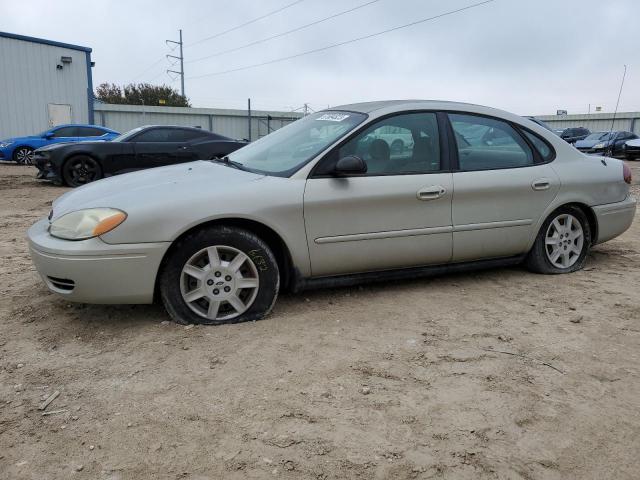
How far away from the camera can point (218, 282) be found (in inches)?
135

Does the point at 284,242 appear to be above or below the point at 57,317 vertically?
above

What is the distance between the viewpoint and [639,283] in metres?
4.46

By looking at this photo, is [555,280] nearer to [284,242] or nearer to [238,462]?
[284,242]

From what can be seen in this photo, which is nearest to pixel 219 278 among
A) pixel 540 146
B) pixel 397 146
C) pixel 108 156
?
pixel 397 146

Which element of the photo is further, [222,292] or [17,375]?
[222,292]

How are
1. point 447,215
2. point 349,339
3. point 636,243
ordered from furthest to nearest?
point 636,243 < point 447,215 < point 349,339

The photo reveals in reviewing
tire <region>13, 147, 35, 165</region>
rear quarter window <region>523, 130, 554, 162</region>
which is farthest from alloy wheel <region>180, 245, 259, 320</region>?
tire <region>13, 147, 35, 165</region>

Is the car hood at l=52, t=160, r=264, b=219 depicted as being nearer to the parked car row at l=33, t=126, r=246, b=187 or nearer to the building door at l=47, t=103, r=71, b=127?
the parked car row at l=33, t=126, r=246, b=187

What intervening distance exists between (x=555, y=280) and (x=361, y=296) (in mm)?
1683

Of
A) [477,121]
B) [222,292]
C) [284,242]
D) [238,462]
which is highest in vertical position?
[477,121]

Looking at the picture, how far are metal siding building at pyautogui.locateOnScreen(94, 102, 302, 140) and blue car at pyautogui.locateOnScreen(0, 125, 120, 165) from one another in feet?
31.3

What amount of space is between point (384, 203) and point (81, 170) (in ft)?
26.8

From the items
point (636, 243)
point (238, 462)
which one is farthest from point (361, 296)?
point (636, 243)

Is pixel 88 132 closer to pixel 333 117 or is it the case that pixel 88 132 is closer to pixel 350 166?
pixel 333 117
